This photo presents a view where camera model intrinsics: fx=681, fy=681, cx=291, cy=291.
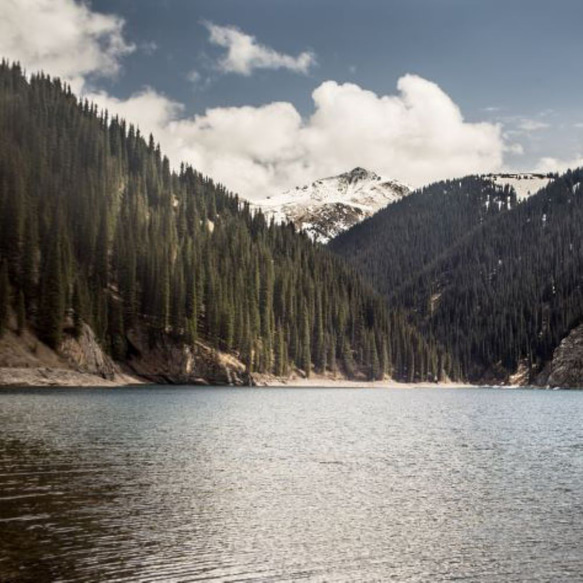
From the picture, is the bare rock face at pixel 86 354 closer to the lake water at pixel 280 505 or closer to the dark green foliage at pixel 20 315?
the dark green foliage at pixel 20 315

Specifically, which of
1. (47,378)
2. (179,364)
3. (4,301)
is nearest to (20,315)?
(4,301)

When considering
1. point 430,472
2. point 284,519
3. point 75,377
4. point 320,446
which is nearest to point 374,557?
point 284,519

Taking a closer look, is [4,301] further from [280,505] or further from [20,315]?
[280,505]

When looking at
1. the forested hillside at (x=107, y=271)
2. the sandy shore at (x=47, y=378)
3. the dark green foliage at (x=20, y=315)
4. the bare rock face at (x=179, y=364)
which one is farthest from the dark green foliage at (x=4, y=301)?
the bare rock face at (x=179, y=364)

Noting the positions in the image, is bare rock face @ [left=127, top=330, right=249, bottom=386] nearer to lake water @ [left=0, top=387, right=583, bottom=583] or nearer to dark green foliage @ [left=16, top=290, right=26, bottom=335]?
dark green foliage @ [left=16, top=290, right=26, bottom=335]

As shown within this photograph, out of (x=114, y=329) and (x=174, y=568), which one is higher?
(x=114, y=329)

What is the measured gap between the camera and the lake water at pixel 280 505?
21.0 meters

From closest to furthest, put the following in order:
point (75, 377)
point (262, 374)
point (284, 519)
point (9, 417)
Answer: point (284, 519), point (9, 417), point (75, 377), point (262, 374)

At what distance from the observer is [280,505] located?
97.8ft

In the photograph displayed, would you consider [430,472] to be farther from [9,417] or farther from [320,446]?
[9,417]

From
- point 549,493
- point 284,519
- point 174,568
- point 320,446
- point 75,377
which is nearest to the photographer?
point 174,568

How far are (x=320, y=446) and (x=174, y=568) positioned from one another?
31.8m

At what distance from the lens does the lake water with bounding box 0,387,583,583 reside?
21.0 metres

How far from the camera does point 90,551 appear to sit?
21.6 metres
